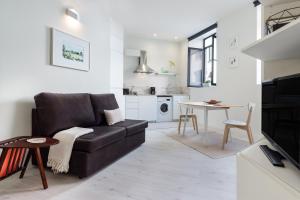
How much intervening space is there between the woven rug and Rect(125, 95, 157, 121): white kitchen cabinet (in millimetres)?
1729

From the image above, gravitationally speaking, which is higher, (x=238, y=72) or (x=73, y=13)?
(x=73, y=13)

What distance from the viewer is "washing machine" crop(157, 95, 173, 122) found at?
6508 mm

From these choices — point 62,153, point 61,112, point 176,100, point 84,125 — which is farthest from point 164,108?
point 62,153

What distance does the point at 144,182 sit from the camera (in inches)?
85.7

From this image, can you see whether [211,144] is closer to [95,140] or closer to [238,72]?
[238,72]

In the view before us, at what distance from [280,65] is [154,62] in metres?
5.74

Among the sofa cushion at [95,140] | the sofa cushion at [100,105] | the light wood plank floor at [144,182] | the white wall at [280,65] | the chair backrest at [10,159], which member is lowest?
the light wood plank floor at [144,182]

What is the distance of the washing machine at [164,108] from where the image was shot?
6.51 m

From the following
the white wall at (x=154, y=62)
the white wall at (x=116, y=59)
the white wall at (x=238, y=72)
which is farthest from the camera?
the white wall at (x=154, y=62)

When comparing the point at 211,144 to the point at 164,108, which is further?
the point at 164,108

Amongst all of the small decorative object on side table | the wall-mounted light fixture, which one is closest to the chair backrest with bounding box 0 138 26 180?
the small decorative object on side table

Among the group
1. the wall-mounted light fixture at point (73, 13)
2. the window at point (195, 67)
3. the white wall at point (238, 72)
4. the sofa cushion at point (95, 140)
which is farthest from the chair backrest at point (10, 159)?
the window at point (195, 67)

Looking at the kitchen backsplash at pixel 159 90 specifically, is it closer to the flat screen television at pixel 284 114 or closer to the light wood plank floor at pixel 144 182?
the light wood plank floor at pixel 144 182

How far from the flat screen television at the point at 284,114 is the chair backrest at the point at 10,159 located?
2.11 metres
